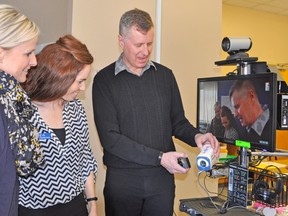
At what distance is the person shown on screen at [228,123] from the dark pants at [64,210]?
694 mm

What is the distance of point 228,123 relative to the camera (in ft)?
4.79

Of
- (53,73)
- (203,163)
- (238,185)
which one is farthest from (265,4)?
(53,73)

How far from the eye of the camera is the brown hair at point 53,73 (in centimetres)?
124

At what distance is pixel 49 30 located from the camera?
2.29 metres

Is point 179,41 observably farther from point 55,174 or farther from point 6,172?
point 6,172

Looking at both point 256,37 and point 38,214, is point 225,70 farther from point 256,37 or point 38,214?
point 38,214

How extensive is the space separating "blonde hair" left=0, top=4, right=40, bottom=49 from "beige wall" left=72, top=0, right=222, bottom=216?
1230 mm

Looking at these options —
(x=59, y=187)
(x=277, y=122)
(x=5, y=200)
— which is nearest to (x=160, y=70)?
(x=277, y=122)

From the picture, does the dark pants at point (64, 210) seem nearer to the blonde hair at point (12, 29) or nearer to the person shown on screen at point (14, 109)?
the person shown on screen at point (14, 109)

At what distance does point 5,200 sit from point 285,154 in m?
1.11

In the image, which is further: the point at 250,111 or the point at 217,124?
the point at 217,124

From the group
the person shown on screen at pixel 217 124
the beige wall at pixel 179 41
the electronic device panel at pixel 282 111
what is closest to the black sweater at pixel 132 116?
the person shown on screen at pixel 217 124

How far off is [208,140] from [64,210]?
0.70 meters

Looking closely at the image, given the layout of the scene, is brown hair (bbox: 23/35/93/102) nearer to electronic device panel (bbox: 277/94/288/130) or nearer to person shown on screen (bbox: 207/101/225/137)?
person shown on screen (bbox: 207/101/225/137)
